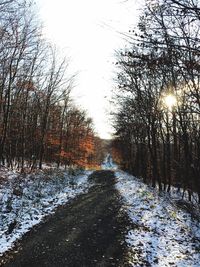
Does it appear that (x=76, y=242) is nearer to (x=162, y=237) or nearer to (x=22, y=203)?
(x=162, y=237)

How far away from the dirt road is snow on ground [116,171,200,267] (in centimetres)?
46

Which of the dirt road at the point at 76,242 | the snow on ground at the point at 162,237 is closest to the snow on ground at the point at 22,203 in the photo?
the dirt road at the point at 76,242

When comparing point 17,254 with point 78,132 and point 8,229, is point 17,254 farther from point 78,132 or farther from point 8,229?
point 78,132

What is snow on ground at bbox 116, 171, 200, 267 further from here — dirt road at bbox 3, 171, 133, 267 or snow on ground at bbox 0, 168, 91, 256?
snow on ground at bbox 0, 168, 91, 256

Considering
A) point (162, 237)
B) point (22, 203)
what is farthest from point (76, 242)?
point (22, 203)

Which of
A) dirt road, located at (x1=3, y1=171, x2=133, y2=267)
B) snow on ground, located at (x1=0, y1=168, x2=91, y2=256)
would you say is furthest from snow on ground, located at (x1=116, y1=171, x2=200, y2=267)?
snow on ground, located at (x1=0, y1=168, x2=91, y2=256)

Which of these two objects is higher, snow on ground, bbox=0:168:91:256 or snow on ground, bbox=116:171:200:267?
snow on ground, bbox=0:168:91:256

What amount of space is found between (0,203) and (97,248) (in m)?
5.29

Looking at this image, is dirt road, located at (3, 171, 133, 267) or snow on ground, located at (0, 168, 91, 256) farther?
snow on ground, located at (0, 168, 91, 256)

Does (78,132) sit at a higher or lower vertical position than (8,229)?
higher

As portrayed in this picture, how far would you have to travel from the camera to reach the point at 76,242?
959cm

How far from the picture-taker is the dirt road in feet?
26.2

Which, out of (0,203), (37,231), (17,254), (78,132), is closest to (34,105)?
(78,132)

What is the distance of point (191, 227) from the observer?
38.7 feet
